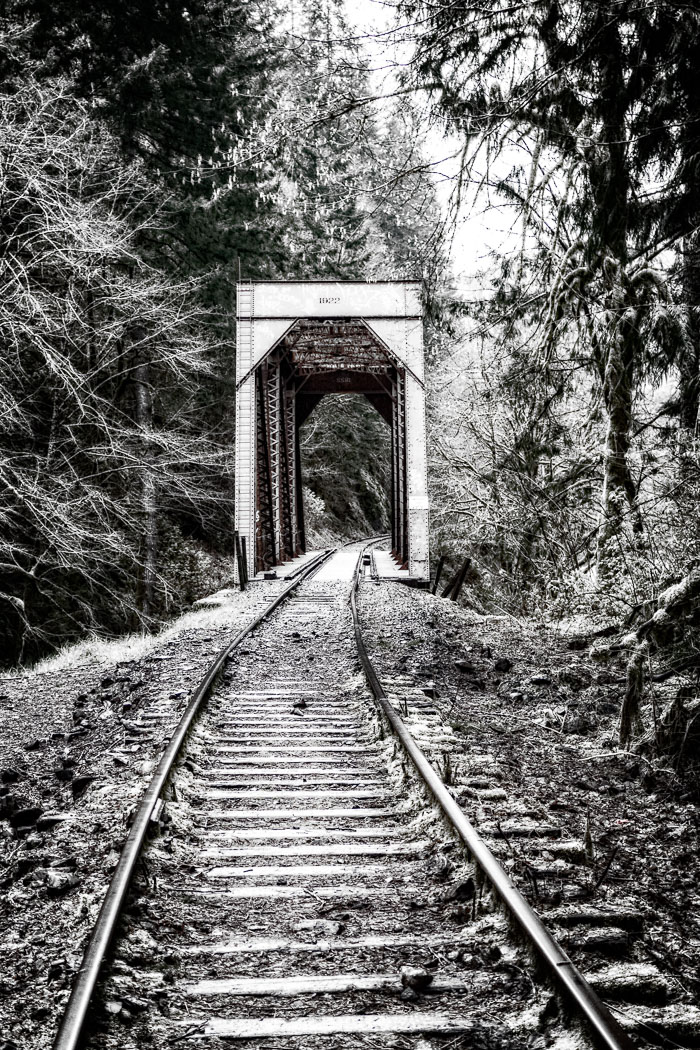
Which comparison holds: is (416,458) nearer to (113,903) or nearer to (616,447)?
(616,447)

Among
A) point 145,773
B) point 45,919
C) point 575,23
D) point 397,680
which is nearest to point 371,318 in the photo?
point 397,680

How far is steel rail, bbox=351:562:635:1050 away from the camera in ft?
7.09

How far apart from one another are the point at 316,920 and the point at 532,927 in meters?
0.93

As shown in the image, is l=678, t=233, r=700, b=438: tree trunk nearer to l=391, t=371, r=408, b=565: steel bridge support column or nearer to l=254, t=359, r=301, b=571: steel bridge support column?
l=254, t=359, r=301, b=571: steel bridge support column

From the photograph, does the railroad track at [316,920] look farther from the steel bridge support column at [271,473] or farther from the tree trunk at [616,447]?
the steel bridge support column at [271,473]

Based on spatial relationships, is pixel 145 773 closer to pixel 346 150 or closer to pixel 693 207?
pixel 346 150

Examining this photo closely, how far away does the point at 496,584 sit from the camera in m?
14.3

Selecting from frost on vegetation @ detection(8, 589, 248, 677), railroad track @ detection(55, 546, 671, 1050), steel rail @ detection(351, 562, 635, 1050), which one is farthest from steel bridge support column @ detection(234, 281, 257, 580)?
steel rail @ detection(351, 562, 635, 1050)

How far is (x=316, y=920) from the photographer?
10.4ft

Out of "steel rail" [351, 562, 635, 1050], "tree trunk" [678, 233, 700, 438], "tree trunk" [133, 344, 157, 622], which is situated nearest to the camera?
"steel rail" [351, 562, 635, 1050]

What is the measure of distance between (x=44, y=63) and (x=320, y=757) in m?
14.7

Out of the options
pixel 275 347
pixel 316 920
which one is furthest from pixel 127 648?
pixel 275 347

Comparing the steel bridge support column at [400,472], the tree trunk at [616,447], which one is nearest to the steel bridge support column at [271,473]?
the steel bridge support column at [400,472]

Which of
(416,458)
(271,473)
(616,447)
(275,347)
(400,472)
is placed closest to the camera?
(616,447)
